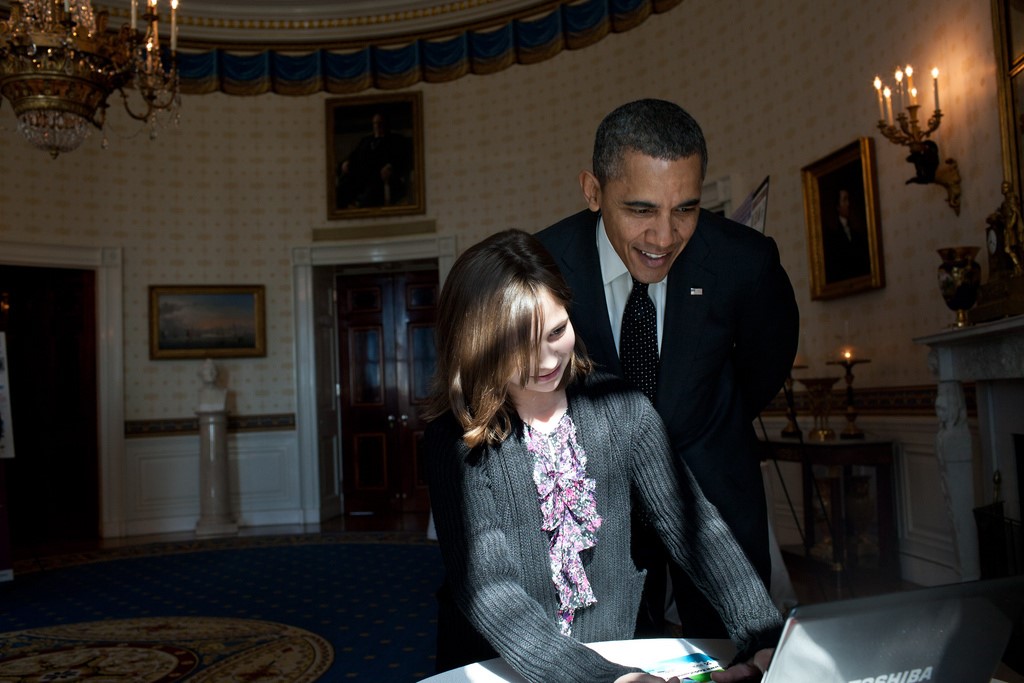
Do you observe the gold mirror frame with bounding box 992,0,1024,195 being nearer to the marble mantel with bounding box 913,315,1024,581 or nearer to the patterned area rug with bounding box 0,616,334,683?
the marble mantel with bounding box 913,315,1024,581

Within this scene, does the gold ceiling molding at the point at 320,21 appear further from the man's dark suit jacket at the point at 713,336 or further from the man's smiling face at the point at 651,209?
the man's smiling face at the point at 651,209

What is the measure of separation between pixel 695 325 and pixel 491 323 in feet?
2.02

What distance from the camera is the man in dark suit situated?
1.98m

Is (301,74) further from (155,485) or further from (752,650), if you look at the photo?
(752,650)

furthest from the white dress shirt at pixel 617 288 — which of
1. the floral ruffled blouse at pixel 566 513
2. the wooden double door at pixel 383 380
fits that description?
the wooden double door at pixel 383 380

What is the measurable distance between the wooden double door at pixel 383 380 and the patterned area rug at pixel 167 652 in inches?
209

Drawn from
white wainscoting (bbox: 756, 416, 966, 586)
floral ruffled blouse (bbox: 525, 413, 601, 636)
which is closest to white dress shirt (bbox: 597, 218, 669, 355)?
floral ruffled blouse (bbox: 525, 413, 601, 636)

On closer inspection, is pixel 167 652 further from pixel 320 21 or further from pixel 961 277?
pixel 320 21

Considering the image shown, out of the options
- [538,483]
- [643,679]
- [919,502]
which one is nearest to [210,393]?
[919,502]

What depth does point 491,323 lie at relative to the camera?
1649 mm

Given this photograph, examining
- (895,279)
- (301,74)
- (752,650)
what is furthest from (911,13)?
(301,74)

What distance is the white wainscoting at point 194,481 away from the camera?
32.6 ft

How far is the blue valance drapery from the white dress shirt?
7.92 m

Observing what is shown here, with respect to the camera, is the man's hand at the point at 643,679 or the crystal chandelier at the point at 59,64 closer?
the man's hand at the point at 643,679
